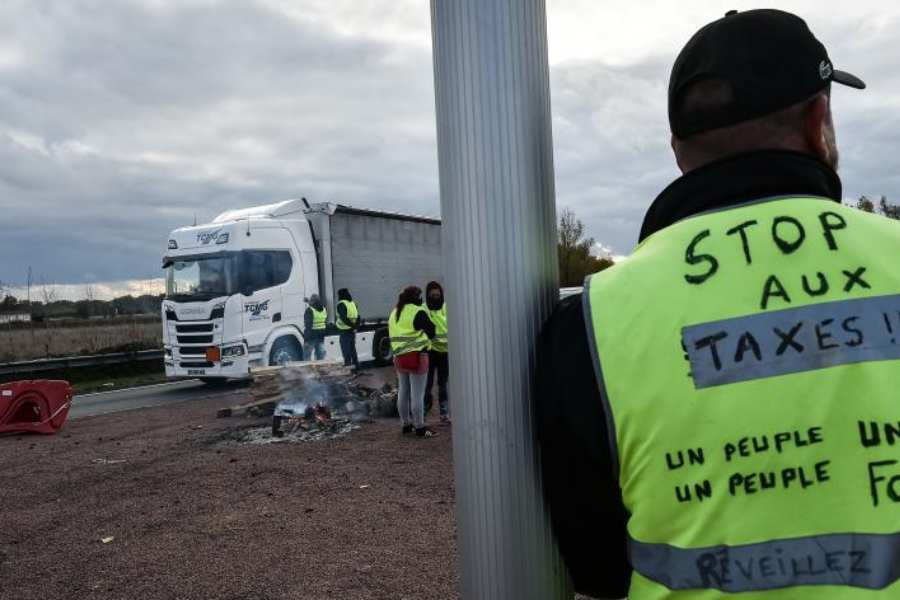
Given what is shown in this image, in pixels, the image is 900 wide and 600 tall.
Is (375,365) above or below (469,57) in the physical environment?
below

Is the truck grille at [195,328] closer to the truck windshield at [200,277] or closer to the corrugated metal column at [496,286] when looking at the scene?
the truck windshield at [200,277]

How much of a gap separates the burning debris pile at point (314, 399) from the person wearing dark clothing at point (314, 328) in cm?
402

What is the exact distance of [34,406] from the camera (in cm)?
1184

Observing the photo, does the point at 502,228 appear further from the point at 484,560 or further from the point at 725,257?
the point at 484,560

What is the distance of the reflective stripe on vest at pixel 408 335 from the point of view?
30.5ft

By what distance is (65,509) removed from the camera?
709 cm

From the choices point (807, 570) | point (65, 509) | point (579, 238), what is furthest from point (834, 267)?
point (579, 238)

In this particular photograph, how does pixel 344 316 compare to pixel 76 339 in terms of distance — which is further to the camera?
pixel 76 339

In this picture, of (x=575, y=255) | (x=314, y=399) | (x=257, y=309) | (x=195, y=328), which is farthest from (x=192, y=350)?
(x=575, y=255)

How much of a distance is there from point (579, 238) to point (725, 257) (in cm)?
5512

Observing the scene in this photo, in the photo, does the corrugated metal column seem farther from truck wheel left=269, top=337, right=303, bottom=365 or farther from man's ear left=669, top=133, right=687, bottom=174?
truck wheel left=269, top=337, right=303, bottom=365

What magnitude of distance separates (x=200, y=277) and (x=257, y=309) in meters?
Answer: 1.41

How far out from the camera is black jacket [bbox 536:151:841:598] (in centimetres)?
121

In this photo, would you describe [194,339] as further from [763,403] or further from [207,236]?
[763,403]
